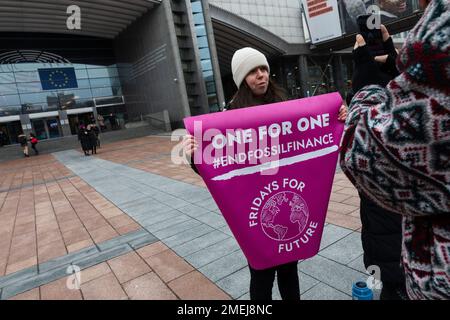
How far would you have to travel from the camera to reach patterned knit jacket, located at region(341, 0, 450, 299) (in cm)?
70

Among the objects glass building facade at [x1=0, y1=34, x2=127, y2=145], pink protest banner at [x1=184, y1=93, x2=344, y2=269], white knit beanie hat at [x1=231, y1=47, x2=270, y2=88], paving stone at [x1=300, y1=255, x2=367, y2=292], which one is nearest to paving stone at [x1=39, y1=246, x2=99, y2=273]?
paving stone at [x1=300, y1=255, x2=367, y2=292]

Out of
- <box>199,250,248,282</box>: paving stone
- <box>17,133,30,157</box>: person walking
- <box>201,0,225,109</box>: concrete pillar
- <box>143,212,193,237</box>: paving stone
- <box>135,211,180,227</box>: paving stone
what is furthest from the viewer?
<box>201,0,225,109</box>: concrete pillar

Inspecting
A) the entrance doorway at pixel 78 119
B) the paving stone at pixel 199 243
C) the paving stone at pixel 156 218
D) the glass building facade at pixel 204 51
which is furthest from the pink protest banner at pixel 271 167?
the entrance doorway at pixel 78 119

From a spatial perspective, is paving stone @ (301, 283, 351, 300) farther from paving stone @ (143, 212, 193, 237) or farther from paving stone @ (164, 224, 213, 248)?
paving stone @ (143, 212, 193, 237)

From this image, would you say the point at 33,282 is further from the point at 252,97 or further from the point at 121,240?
the point at 252,97

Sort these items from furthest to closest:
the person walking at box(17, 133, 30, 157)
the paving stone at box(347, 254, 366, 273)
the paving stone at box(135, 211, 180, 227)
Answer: the person walking at box(17, 133, 30, 157), the paving stone at box(135, 211, 180, 227), the paving stone at box(347, 254, 366, 273)

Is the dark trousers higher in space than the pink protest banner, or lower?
lower

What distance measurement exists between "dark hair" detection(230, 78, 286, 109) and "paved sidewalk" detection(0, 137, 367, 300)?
1.66 meters

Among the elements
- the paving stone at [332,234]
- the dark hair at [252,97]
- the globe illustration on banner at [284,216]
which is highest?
the dark hair at [252,97]

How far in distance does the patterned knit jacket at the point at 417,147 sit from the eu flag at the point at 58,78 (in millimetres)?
34342

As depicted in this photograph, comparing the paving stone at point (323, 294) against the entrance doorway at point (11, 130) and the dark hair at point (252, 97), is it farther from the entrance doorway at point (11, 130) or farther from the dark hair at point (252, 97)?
the entrance doorway at point (11, 130)

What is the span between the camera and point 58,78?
3017 cm

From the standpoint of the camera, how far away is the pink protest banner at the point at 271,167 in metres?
1.66
